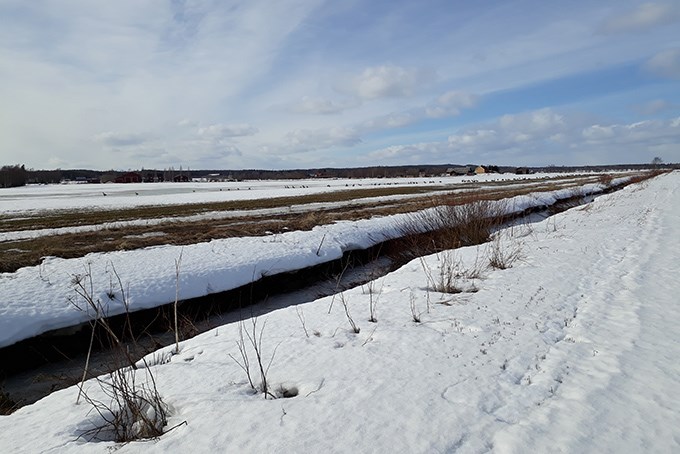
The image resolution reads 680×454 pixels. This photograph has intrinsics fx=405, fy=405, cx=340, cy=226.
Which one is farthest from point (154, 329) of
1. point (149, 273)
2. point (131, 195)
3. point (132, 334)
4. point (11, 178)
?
point (11, 178)

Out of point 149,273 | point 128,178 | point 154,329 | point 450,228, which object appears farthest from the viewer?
point 128,178

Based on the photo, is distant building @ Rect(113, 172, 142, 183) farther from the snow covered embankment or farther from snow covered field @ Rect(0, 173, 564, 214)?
the snow covered embankment

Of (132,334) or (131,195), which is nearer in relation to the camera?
(132,334)

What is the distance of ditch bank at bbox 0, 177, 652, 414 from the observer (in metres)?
6.75

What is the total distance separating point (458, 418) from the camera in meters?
3.57

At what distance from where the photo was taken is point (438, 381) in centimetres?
425

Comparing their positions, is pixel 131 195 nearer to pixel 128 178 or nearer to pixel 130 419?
pixel 130 419

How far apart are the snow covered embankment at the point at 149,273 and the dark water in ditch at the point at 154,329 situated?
0.85 ft

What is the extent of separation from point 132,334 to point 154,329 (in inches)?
129

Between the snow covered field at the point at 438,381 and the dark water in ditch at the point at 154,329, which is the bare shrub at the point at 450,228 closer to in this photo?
the dark water in ditch at the point at 154,329

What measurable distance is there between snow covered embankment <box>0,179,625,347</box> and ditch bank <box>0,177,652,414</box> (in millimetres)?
200

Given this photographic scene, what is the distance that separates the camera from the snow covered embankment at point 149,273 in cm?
782

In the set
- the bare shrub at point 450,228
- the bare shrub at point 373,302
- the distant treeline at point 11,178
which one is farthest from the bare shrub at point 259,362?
the distant treeline at point 11,178

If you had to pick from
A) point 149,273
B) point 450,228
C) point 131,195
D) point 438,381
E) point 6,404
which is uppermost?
point 131,195
